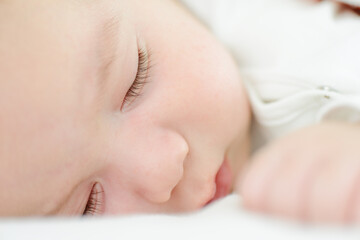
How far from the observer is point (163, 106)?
0.80m

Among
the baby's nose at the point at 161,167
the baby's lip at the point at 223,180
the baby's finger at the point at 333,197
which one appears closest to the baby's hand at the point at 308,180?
the baby's finger at the point at 333,197

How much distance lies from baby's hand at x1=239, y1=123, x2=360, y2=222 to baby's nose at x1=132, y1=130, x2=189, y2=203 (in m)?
0.29

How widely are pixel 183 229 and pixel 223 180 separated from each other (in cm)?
44

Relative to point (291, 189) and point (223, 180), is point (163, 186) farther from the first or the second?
point (291, 189)

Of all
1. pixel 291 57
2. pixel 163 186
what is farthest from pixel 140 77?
pixel 291 57

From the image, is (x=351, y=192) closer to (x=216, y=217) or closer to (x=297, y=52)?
(x=216, y=217)

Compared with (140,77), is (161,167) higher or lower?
lower

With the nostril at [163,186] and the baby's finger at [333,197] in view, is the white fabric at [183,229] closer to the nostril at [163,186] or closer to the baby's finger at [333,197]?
the baby's finger at [333,197]

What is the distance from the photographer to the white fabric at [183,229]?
1.37ft

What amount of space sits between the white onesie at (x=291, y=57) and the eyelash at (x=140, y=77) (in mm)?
246

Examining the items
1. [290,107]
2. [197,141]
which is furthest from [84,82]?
[290,107]

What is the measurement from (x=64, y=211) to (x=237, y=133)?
0.34m

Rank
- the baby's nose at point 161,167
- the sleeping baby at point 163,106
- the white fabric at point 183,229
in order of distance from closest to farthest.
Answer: the white fabric at point 183,229, the sleeping baby at point 163,106, the baby's nose at point 161,167

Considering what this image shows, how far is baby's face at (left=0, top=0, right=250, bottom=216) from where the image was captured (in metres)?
0.67
